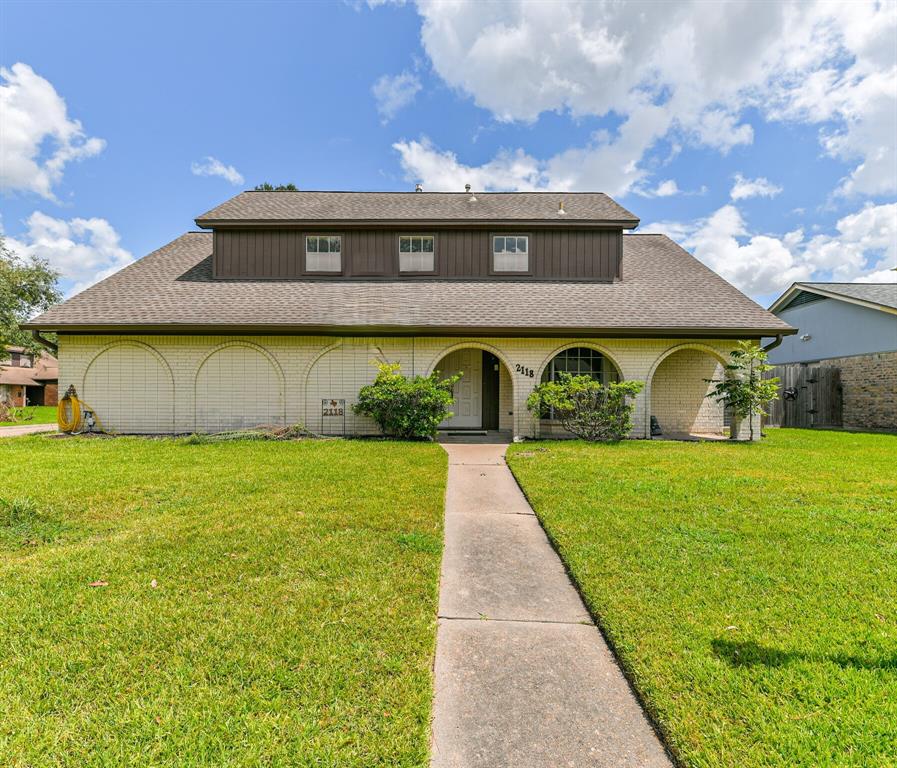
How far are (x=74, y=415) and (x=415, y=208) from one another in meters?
10.8

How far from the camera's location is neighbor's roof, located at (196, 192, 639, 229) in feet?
40.7

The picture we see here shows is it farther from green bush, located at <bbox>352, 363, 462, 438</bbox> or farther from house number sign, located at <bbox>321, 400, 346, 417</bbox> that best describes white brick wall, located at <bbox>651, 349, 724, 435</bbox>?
house number sign, located at <bbox>321, 400, 346, 417</bbox>

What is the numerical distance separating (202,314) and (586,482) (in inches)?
392

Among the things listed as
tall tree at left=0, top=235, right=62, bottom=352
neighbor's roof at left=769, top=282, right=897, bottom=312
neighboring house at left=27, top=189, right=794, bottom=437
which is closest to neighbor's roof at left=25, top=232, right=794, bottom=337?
neighboring house at left=27, top=189, right=794, bottom=437

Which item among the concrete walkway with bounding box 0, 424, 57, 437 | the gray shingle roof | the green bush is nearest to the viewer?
the green bush

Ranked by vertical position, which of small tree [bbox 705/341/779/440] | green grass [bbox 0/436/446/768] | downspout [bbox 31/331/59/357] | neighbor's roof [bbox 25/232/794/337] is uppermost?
neighbor's roof [bbox 25/232/794/337]

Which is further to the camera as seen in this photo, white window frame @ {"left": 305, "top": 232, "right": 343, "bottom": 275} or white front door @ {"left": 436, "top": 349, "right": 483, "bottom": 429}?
white window frame @ {"left": 305, "top": 232, "right": 343, "bottom": 275}

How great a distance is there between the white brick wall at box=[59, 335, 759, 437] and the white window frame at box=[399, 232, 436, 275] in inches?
109

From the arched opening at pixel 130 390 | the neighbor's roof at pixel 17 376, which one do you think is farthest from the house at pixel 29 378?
the arched opening at pixel 130 390

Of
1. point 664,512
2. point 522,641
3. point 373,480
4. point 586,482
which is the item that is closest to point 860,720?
point 522,641

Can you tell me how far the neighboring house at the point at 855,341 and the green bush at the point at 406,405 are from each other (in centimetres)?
1450

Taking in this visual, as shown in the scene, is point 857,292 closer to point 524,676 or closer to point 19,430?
point 524,676

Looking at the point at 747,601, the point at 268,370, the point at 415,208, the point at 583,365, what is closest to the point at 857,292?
the point at 583,365

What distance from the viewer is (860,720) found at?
6.63ft
